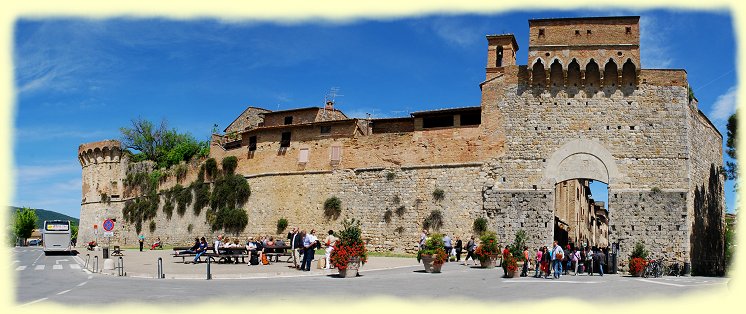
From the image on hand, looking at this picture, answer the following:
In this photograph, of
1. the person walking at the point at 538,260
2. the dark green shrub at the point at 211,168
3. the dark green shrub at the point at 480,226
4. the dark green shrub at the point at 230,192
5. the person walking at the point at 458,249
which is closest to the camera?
the person walking at the point at 538,260

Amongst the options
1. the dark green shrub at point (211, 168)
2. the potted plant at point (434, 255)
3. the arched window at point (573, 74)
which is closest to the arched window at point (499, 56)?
the arched window at point (573, 74)

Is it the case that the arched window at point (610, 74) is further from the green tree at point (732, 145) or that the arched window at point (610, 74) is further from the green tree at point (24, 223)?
the green tree at point (24, 223)

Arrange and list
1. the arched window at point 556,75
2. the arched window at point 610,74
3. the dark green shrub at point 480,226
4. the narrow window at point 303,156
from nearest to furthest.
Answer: the arched window at point 610,74 < the arched window at point 556,75 < the dark green shrub at point 480,226 < the narrow window at point 303,156

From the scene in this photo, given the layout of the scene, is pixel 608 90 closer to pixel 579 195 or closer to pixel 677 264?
pixel 677 264

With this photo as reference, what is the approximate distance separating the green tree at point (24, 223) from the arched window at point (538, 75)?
88.5 metres

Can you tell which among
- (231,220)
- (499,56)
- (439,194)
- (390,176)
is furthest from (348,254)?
(231,220)

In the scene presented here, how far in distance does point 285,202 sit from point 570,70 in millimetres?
18373

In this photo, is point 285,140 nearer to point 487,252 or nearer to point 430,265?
point 487,252

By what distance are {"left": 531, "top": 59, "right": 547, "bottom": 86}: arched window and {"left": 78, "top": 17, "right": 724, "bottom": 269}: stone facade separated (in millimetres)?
73

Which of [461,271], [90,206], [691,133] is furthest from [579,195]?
[90,206]

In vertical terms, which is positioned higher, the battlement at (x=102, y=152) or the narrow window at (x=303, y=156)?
the battlement at (x=102, y=152)

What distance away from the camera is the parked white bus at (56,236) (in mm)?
46688

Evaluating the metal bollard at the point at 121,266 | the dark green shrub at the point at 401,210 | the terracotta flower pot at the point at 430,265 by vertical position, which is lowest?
the metal bollard at the point at 121,266

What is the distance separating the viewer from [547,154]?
114 ft
